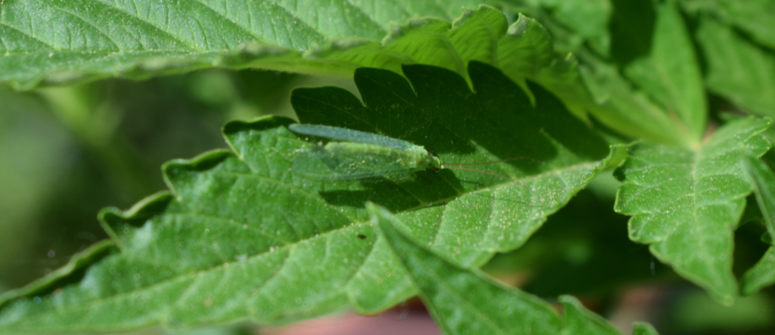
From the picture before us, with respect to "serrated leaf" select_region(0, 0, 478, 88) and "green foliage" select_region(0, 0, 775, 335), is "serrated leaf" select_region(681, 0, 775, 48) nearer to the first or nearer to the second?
"green foliage" select_region(0, 0, 775, 335)

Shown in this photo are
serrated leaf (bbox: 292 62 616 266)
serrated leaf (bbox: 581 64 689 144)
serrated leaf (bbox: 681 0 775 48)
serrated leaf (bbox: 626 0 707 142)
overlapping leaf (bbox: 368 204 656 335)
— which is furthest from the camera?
serrated leaf (bbox: 681 0 775 48)

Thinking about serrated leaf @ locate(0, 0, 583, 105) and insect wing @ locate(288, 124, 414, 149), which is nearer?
serrated leaf @ locate(0, 0, 583, 105)

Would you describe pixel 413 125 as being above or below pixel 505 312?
above

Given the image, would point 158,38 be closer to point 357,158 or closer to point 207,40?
point 207,40

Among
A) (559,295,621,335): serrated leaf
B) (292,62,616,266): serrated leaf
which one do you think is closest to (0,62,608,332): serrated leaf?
(292,62,616,266): serrated leaf

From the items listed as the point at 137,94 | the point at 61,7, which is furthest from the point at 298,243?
the point at 137,94

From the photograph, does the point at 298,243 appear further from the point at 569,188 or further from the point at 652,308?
the point at 652,308
